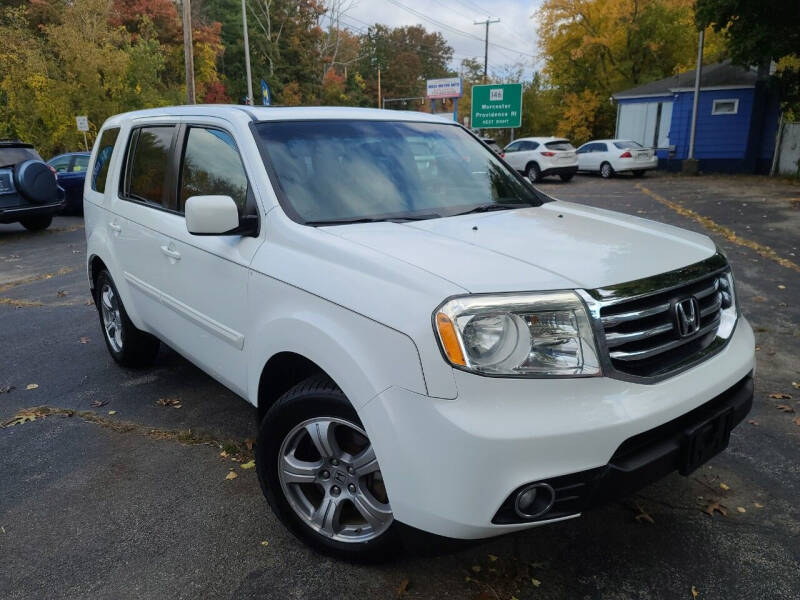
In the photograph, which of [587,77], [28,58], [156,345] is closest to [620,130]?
[587,77]

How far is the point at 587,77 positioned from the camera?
35.8m

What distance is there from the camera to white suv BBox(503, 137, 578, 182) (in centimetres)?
2372

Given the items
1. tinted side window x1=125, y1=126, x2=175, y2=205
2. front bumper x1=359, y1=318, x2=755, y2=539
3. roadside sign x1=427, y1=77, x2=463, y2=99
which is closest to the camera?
front bumper x1=359, y1=318, x2=755, y2=539

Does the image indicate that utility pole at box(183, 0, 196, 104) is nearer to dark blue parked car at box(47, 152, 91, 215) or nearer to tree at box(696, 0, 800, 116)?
dark blue parked car at box(47, 152, 91, 215)

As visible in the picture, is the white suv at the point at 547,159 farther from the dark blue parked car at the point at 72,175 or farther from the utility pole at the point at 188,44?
the dark blue parked car at the point at 72,175

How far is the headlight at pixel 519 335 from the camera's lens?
6.58ft

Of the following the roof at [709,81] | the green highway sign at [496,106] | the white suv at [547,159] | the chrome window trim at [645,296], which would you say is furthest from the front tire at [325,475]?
the green highway sign at [496,106]

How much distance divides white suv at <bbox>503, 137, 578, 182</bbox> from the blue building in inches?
263

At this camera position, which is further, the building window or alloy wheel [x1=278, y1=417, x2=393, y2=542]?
the building window

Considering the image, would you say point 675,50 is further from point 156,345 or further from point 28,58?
point 156,345

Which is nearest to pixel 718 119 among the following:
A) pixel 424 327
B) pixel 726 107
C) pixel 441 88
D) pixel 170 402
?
pixel 726 107

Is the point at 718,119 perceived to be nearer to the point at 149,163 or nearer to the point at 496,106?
the point at 496,106

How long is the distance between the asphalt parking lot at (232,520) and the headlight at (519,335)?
27.0 inches

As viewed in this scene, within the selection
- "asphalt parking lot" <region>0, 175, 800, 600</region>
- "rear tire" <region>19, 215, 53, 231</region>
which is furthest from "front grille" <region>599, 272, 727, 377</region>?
"rear tire" <region>19, 215, 53, 231</region>
